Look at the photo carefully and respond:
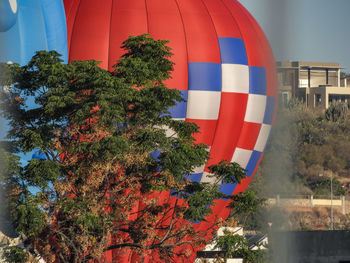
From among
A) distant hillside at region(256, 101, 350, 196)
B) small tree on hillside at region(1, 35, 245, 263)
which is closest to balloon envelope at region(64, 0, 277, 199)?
small tree on hillside at region(1, 35, 245, 263)

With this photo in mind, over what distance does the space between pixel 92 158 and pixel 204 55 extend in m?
6.48

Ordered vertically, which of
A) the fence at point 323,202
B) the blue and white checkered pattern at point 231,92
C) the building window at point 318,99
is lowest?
the fence at point 323,202

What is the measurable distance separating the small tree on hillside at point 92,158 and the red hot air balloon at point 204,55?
345 cm

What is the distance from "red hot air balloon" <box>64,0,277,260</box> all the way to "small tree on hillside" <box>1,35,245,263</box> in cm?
345

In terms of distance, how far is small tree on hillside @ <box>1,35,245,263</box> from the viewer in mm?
17219

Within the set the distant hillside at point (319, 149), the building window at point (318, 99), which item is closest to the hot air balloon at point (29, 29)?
the distant hillside at point (319, 149)

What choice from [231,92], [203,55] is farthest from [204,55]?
[231,92]

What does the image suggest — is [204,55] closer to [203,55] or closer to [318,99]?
[203,55]

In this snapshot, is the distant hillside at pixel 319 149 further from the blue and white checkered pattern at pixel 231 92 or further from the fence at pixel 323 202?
the blue and white checkered pattern at pixel 231 92

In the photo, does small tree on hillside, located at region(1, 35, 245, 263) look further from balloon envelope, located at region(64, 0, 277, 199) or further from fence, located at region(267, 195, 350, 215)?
fence, located at region(267, 195, 350, 215)

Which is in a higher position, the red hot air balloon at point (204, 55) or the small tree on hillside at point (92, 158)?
the red hot air balloon at point (204, 55)

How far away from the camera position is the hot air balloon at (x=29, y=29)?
672 inches

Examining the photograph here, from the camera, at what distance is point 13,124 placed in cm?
1802

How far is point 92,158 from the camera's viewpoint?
17.6 m
